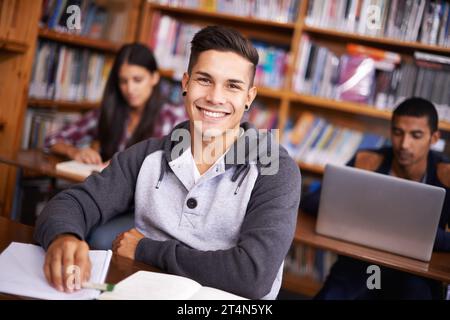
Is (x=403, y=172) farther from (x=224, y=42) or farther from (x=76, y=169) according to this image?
(x=76, y=169)

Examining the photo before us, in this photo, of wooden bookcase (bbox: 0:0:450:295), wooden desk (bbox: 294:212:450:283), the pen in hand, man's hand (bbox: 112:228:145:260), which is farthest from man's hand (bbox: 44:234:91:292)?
wooden bookcase (bbox: 0:0:450:295)

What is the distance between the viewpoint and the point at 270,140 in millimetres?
1448

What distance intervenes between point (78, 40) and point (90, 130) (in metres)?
0.59

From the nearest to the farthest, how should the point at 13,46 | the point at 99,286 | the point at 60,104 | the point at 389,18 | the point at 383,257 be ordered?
the point at 99,286
the point at 383,257
the point at 13,46
the point at 389,18
the point at 60,104

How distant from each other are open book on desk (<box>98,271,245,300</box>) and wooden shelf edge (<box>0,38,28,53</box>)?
1736mm

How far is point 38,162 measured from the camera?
2.20 metres

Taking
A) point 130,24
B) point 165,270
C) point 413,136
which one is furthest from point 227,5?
point 165,270

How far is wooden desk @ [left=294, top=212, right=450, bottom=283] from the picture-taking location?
1.58m

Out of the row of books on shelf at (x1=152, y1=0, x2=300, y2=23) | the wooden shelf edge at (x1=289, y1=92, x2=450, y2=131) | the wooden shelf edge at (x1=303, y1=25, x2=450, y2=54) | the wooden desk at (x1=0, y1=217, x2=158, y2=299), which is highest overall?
the row of books on shelf at (x1=152, y1=0, x2=300, y2=23)

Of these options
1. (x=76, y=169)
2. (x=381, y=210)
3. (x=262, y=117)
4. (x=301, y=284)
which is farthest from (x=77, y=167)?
(x=301, y=284)

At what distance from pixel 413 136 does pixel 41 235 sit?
1617 millimetres

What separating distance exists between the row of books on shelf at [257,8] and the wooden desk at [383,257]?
1.64m

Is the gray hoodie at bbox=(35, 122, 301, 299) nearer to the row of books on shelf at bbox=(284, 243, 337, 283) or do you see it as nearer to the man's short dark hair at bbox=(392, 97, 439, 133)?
the man's short dark hair at bbox=(392, 97, 439, 133)
